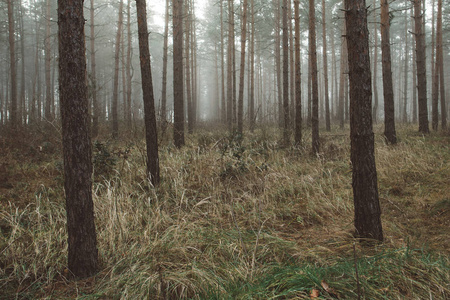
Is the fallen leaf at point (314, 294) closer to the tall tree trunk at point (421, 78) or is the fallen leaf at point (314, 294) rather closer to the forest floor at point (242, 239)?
the forest floor at point (242, 239)

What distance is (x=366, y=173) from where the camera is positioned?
111 inches

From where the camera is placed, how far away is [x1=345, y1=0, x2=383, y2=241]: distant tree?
109 inches

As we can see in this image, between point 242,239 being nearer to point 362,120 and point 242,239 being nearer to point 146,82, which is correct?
point 362,120

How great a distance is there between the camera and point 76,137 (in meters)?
2.44

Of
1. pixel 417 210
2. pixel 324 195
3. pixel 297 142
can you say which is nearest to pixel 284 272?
pixel 324 195

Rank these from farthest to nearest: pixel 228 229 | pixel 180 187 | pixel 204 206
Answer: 1. pixel 180 187
2. pixel 204 206
3. pixel 228 229

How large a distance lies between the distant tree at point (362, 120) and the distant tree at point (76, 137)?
2571 mm

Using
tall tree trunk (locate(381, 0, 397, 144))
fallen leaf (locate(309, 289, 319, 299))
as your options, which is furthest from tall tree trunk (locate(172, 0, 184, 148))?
fallen leaf (locate(309, 289, 319, 299))

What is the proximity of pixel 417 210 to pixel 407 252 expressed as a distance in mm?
1893

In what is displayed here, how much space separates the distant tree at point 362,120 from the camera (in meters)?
2.77

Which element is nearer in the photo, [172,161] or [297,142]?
[172,161]

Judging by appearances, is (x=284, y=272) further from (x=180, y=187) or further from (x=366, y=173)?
(x=180, y=187)

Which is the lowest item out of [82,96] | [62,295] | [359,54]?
[62,295]

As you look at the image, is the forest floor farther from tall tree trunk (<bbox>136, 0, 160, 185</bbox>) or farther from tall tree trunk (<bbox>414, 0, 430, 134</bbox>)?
tall tree trunk (<bbox>414, 0, 430, 134</bbox>)
